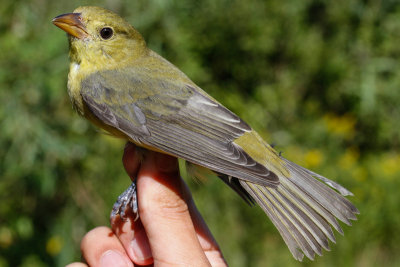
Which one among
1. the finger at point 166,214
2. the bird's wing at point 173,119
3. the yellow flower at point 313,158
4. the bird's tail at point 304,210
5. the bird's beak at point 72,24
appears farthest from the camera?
the yellow flower at point 313,158

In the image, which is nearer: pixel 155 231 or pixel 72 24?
pixel 155 231

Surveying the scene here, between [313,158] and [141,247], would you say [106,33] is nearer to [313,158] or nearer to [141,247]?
[141,247]

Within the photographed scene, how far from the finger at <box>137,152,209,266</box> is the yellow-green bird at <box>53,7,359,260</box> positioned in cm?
13

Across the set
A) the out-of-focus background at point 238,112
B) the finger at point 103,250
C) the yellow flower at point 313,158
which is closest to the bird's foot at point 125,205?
the finger at point 103,250

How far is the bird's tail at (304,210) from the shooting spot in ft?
8.24

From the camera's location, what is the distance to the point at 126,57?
10.8 feet

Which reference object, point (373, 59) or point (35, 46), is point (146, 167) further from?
point (373, 59)

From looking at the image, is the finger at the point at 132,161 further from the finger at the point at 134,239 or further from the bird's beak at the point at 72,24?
the bird's beak at the point at 72,24

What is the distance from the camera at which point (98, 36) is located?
3.15 meters

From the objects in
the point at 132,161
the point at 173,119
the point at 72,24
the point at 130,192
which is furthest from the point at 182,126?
the point at 72,24

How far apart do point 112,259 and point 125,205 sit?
330 millimetres

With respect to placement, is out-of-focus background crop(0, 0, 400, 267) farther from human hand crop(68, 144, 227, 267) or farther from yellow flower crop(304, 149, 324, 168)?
human hand crop(68, 144, 227, 267)

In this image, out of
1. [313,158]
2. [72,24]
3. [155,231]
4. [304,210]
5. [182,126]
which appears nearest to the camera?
[155,231]

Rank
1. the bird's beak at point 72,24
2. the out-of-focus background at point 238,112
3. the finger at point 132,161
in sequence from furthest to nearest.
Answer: the out-of-focus background at point 238,112
the bird's beak at point 72,24
the finger at point 132,161
